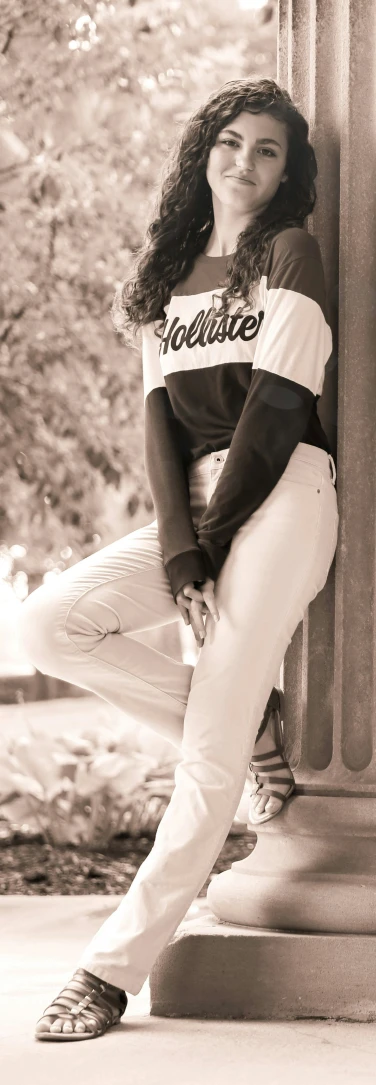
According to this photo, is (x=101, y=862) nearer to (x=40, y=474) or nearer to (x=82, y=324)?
(x=40, y=474)

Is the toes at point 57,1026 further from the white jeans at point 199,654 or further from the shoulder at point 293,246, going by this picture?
the shoulder at point 293,246

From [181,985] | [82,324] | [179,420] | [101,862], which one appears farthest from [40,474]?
[181,985]

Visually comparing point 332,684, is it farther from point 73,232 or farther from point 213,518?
point 73,232

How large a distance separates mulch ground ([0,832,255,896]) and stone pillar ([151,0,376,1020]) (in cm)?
217

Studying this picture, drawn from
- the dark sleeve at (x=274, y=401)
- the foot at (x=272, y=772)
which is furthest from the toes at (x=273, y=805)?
the dark sleeve at (x=274, y=401)

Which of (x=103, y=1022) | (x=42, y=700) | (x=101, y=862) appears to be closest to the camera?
(x=103, y=1022)

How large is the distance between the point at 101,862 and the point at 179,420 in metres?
3.21

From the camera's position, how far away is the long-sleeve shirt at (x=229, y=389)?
2.44m

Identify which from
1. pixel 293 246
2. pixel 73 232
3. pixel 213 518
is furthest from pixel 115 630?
pixel 73 232

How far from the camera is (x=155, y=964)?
2.52 m

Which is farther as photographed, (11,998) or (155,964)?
(11,998)

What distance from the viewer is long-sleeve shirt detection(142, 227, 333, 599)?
2441 mm

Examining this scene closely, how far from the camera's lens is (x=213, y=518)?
2.47 m

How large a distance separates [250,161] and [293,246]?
266 mm
